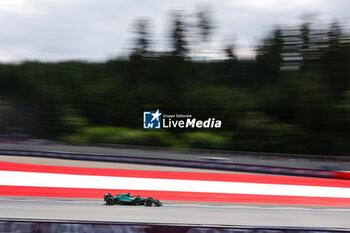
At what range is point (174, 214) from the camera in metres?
6.87

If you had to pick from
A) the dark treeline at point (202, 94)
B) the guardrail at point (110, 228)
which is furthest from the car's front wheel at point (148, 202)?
the dark treeline at point (202, 94)

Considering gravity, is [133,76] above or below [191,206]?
above

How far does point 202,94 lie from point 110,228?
21.9 meters

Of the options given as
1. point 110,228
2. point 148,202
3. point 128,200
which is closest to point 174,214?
point 148,202

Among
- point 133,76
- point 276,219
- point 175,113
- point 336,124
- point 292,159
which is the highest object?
point 133,76

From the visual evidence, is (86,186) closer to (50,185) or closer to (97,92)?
(50,185)

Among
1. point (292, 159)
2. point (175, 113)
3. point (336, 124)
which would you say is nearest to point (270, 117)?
point (336, 124)

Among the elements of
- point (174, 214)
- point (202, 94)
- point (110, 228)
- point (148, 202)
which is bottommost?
point (110, 228)

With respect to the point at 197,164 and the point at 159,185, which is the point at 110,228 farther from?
the point at 197,164

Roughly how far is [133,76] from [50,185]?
21354 mm

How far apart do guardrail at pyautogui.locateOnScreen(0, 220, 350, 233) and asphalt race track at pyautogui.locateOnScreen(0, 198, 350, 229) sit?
3.45 feet

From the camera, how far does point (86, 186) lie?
9.58 meters

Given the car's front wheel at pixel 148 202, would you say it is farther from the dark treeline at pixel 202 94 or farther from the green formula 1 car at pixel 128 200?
the dark treeline at pixel 202 94

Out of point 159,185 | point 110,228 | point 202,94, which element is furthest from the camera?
point 202,94
